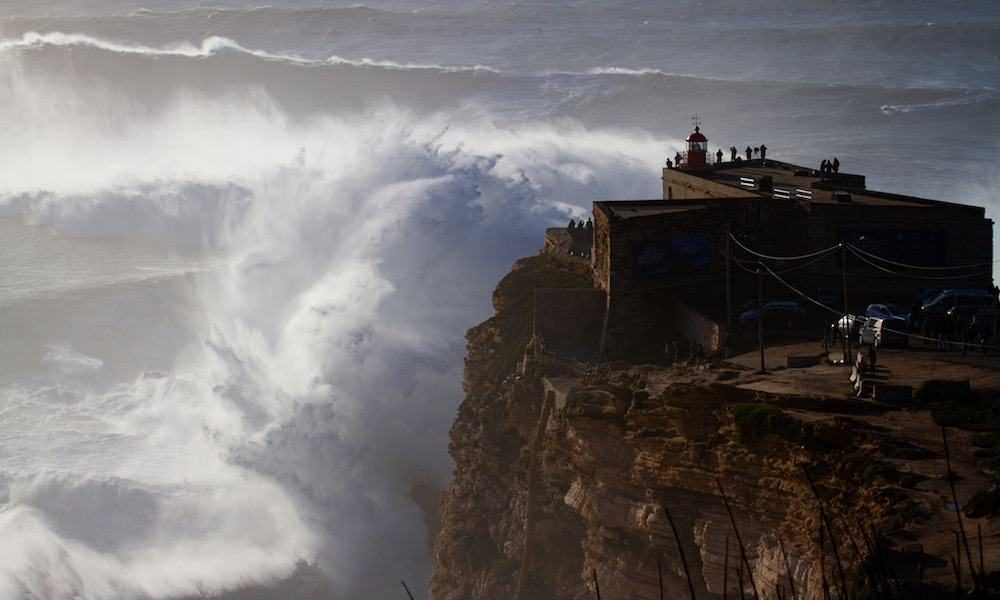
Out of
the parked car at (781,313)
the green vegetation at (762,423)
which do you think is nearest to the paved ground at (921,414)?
the green vegetation at (762,423)

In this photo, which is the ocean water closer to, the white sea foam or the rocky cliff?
the white sea foam

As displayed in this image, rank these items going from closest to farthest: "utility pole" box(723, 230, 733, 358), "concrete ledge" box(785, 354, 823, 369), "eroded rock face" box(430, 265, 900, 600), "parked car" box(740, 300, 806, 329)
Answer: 1. "eroded rock face" box(430, 265, 900, 600)
2. "concrete ledge" box(785, 354, 823, 369)
3. "utility pole" box(723, 230, 733, 358)
4. "parked car" box(740, 300, 806, 329)

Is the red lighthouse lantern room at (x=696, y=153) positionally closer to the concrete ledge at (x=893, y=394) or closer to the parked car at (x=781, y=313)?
the parked car at (x=781, y=313)

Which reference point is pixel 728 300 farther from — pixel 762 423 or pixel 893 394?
pixel 762 423

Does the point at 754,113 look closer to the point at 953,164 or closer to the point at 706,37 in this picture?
the point at 953,164

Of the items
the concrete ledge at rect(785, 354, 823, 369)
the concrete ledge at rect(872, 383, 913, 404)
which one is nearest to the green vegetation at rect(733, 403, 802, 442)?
the concrete ledge at rect(872, 383, 913, 404)

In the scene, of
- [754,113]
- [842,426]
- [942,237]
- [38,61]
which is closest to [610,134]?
[754,113]

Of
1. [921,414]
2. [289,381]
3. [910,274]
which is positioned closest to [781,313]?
[910,274]
